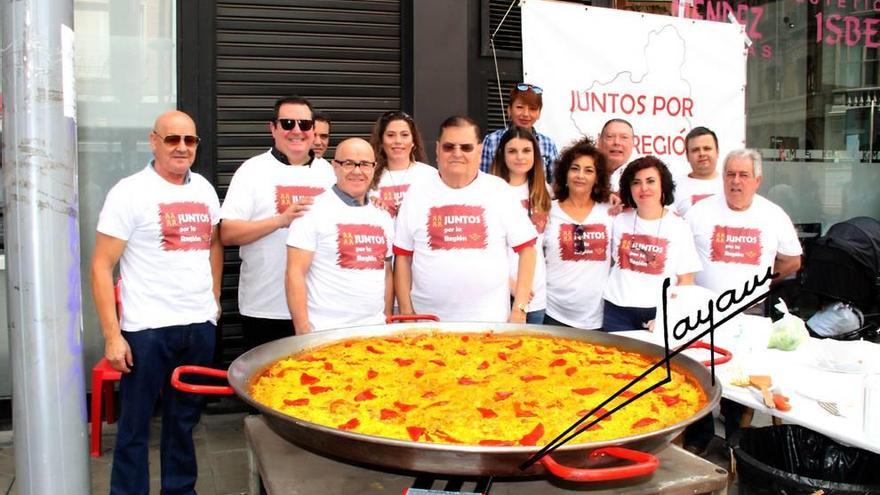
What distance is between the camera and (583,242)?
4.36 m

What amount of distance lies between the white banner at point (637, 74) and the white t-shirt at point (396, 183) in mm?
1547

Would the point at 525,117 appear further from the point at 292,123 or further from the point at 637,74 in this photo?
the point at 292,123

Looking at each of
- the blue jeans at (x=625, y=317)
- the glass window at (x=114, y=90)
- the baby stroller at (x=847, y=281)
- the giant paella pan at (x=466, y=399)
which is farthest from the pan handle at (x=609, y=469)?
the glass window at (x=114, y=90)

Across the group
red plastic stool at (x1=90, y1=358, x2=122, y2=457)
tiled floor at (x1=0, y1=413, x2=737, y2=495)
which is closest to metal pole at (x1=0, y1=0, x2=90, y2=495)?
tiled floor at (x1=0, y1=413, x2=737, y2=495)

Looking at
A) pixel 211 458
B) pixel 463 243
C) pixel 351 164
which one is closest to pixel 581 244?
pixel 463 243

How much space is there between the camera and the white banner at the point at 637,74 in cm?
573

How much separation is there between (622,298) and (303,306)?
1.75 metres

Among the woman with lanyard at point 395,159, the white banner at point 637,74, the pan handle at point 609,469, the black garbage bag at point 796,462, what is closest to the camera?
the pan handle at point 609,469

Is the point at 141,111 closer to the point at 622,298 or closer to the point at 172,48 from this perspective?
the point at 172,48

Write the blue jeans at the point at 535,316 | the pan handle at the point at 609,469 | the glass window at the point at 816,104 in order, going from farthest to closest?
the glass window at the point at 816,104 < the blue jeans at the point at 535,316 < the pan handle at the point at 609,469

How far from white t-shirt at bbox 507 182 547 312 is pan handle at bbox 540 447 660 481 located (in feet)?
7.61

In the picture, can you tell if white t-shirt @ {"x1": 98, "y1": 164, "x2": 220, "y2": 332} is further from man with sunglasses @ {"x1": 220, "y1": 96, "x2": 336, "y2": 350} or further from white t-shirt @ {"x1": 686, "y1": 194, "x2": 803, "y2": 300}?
white t-shirt @ {"x1": 686, "y1": 194, "x2": 803, "y2": 300}

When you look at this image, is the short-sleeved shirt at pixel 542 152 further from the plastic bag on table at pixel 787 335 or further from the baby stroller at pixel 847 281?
the baby stroller at pixel 847 281

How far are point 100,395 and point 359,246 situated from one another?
2144mm
